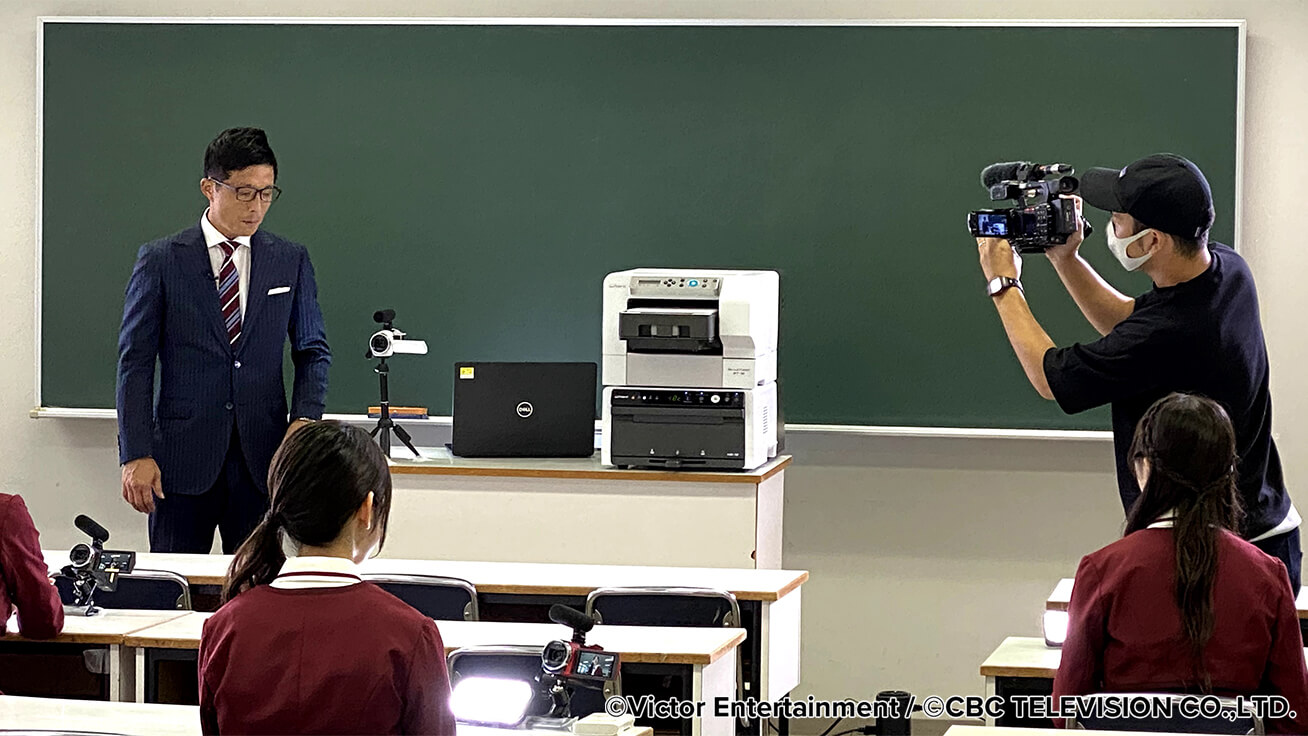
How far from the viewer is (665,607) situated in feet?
12.0

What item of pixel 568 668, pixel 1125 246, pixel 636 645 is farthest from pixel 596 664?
pixel 1125 246

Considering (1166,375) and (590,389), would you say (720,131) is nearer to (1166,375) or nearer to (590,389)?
(590,389)

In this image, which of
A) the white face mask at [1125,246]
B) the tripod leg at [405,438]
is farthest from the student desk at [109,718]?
the tripod leg at [405,438]

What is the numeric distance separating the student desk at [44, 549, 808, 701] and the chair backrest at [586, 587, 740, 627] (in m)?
0.04

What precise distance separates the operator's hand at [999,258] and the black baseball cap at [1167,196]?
31 centimetres

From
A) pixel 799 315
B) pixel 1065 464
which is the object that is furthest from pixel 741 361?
pixel 1065 464

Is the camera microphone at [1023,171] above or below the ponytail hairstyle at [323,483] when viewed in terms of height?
above

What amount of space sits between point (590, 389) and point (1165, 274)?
8.08 ft

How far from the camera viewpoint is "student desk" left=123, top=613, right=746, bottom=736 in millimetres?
2986

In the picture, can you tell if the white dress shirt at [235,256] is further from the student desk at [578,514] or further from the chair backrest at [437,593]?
the chair backrest at [437,593]

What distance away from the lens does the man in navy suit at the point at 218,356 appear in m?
4.25

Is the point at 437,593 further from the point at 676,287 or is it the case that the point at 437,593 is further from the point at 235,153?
the point at 676,287

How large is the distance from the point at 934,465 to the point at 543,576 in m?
2.18

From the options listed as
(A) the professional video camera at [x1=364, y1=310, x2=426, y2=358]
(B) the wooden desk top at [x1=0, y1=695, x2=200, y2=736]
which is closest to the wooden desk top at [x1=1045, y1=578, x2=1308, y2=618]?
(B) the wooden desk top at [x1=0, y1=695, x2=200, y2=736]
